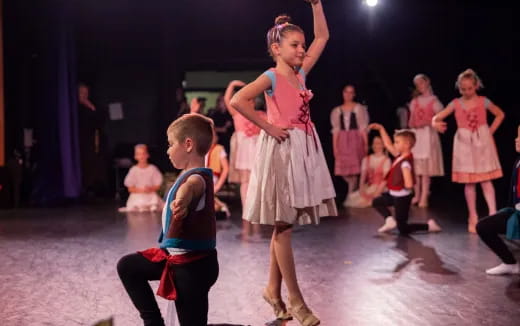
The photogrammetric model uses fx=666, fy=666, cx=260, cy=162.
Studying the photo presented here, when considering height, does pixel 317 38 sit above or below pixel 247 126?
above

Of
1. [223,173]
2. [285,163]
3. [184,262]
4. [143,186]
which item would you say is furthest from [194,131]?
[143,186]

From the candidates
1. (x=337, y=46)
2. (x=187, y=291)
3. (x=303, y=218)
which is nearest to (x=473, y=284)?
(x=303, y=218)

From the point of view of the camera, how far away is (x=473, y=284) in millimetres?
3711

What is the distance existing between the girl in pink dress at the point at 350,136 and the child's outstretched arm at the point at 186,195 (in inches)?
240

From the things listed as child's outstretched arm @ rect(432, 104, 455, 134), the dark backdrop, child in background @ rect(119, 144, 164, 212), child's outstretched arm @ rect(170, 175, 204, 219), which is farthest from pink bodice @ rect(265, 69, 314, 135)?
the dark backdrop

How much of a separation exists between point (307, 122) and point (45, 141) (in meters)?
5.68

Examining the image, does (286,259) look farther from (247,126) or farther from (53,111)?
(53,111)

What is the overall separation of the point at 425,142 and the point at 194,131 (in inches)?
231

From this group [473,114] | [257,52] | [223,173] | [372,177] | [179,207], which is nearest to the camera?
[179,207]

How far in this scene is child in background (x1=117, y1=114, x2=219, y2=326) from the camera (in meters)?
2.37

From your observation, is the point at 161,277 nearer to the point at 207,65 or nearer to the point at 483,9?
the point at 483,9

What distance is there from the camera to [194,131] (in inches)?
98.3

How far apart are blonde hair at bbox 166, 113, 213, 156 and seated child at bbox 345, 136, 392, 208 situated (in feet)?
18.2

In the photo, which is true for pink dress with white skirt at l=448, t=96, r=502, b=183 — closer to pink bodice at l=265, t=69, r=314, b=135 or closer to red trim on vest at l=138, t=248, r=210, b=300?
pink bodice at l=265, t=69, r=314, b=135
